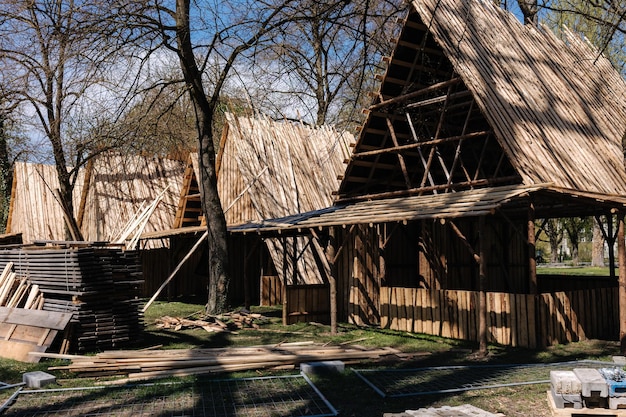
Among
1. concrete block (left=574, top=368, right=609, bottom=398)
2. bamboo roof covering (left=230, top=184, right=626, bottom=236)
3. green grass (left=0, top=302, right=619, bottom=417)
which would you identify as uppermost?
bamboo roof covering (left=230, top=184, right=626, bottom=236)

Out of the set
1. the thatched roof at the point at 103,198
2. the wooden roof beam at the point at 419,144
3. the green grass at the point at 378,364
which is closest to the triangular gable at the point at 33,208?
the thatched roof at the point at 103,198

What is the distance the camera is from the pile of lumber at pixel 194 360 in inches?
371

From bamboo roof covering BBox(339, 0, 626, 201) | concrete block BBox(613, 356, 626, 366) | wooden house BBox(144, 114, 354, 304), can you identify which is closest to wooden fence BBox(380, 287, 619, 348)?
concrete block BBox(613, 356, 626, 366)

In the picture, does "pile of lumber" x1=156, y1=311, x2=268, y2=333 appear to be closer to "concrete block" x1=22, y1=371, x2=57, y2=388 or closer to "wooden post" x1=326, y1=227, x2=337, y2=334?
"wooden post" x1=326, y1=227, x2=337, y2=334

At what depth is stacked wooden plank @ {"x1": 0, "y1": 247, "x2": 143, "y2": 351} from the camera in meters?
11.8

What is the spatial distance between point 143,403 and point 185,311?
11157mm

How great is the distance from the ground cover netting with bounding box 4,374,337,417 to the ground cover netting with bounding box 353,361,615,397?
43.3 inches

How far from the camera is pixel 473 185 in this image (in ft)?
47.2

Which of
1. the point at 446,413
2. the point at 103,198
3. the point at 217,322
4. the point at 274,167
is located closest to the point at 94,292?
the point at 217,322

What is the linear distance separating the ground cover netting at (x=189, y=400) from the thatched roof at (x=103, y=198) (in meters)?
18.6

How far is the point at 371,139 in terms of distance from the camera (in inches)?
682

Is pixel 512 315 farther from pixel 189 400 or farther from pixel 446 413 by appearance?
pixel 189 400

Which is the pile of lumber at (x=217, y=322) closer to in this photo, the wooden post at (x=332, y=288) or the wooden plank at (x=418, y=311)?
the wooden post at (x=332, y=288)

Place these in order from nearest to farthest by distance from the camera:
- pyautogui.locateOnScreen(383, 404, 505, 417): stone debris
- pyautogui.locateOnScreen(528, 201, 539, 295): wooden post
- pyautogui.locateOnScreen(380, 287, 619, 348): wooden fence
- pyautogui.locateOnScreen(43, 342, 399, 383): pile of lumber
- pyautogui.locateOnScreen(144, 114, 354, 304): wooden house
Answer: pyautogui.locateOnScreen(383, 404, 505, 417): stone debris
pyautogui.locateOnScreen(43, 342, 399, 383): pile of lumber
pyautogui.locateOnScreen(528, 201, 539, 295): wooden post
pyautogui.locateOnScreen(380, 287, 619, 348): wooden fence
pyautogui.locateOnScreen(144, 114, 354, 304): wooden house
